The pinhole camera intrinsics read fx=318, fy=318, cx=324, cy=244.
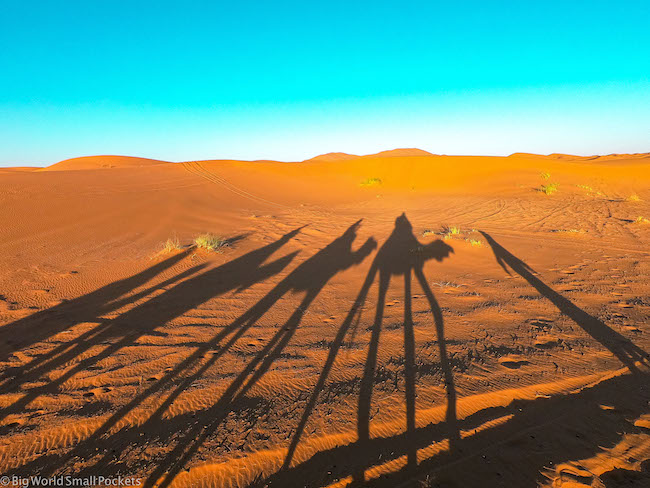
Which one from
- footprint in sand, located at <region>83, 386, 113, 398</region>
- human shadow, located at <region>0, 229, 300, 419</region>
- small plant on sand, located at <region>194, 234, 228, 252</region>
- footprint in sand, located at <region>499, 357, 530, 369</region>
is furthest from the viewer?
small plant on sand, located at <region>194, 234, 228, 252</region>

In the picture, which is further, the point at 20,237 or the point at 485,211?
the point at 485,211

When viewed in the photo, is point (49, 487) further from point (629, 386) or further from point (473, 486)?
point (629, 386)

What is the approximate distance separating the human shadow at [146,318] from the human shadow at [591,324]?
16.1ft

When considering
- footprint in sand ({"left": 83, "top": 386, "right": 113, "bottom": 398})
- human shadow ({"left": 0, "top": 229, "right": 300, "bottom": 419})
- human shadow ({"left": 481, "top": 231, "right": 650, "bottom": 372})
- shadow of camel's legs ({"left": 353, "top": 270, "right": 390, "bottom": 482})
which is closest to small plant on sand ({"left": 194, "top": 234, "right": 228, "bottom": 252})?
human shadow ({"left": 0, "top": 229, "right": 300, "bottom": 419})

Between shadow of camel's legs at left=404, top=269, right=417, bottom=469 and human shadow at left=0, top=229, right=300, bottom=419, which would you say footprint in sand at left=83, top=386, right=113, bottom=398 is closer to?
human shadow at left=0, top=229, right=300, bottom=419

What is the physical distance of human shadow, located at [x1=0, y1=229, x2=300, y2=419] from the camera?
10.7ft

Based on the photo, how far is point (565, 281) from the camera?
19.4 ft

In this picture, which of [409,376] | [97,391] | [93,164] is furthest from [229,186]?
[93,164]

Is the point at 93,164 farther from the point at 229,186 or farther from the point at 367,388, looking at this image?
the point at 367,388

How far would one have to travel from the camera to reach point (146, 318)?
179 inches

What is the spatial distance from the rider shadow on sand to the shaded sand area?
3 cm

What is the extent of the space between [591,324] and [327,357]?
3.66 m

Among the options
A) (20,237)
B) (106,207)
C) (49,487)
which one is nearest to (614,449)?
(49,487)

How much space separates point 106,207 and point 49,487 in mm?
11805
